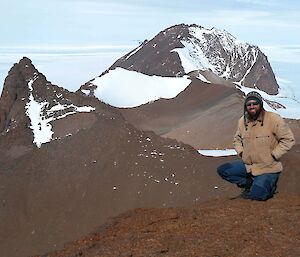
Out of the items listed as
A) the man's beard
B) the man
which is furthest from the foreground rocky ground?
the man's beard

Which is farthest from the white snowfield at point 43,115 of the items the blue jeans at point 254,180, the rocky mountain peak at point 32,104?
the blue jeans at point 254,180

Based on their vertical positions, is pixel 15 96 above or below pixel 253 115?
below

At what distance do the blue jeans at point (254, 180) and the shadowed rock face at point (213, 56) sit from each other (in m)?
32.4

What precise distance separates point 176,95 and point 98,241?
24.4 meters

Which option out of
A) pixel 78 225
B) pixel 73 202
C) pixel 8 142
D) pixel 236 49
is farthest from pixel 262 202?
pixel 236 49

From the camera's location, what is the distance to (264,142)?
5953 millimetres

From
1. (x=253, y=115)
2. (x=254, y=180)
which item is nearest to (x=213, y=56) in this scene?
(x=254, y=180)

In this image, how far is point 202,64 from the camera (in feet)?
135

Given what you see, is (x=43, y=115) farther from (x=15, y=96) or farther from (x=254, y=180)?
(x=254, y=180)

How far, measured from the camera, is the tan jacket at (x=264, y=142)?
584 centimetres

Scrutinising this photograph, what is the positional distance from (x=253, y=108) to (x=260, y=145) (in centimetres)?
49

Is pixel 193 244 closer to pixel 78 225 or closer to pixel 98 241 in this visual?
pixel 98 241

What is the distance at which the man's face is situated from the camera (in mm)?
5707

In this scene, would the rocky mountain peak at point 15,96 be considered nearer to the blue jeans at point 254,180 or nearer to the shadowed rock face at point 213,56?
the blue jeans at point 254,180
